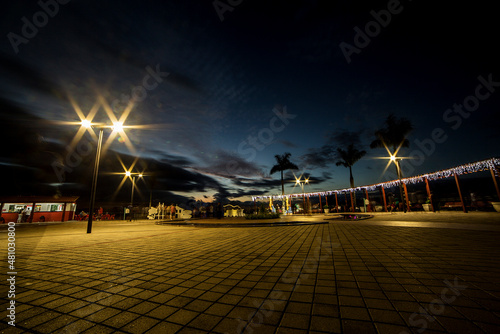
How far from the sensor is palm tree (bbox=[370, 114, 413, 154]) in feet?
85.8

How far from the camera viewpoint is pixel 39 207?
816 inches

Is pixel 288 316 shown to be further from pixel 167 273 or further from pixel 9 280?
pixel 9 280

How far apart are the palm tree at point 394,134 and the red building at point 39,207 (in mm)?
42291

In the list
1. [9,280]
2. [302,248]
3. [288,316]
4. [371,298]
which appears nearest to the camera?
[288,316]

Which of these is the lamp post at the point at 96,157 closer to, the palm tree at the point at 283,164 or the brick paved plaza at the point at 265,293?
the brick paved plaza at the point at 265,293

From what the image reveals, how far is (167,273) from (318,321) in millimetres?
2640

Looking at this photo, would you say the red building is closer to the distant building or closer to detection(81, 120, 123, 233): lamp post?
detection(81, 120, 123, 233): lamp post

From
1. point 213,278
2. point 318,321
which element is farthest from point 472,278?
point 213,278

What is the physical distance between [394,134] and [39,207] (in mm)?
45389

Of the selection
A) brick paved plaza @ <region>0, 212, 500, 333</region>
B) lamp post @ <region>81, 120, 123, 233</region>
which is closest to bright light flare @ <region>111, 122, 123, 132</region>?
lamp post @ <region>81, 120, 123, 233</region>

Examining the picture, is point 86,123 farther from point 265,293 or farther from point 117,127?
point 265,293

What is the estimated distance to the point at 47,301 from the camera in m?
2.27

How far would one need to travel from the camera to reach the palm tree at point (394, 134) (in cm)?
2616

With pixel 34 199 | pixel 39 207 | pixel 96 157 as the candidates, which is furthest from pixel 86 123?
pixel 39 207
